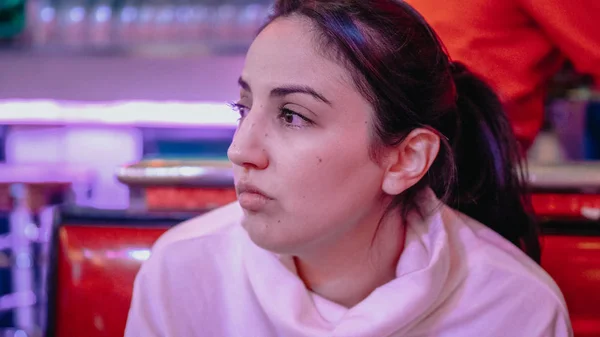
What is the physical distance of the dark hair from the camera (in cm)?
92

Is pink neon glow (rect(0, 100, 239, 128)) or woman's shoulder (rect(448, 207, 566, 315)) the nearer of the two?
woman's shoulder (rect(448, 207, 566, 315))

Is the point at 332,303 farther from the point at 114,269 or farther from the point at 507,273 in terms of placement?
the point at 114,269

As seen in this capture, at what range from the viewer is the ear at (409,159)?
3.19ft

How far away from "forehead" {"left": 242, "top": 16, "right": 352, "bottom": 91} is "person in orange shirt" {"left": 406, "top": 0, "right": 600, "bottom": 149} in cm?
48

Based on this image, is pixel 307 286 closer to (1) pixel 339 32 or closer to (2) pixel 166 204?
(1) pixel 339 32

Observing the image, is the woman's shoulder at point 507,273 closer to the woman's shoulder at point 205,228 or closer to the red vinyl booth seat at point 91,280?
the woman's shoulder at point 205,228

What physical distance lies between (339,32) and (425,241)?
373 millimetres

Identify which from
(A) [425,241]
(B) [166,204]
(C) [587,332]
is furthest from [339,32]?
(B) [166,204]

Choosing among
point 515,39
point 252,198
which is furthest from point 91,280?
point 515,39

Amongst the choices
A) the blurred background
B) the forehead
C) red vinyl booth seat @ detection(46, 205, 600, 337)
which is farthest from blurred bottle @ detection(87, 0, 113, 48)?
the forehead

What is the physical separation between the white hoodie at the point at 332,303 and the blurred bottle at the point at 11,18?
9.45 ft

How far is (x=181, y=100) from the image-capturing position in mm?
3691

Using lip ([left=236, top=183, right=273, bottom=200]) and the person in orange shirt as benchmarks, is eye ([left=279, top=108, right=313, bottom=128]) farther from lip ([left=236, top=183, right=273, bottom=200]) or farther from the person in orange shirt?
the person in orange shirt

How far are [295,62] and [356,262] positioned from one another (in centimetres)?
33
